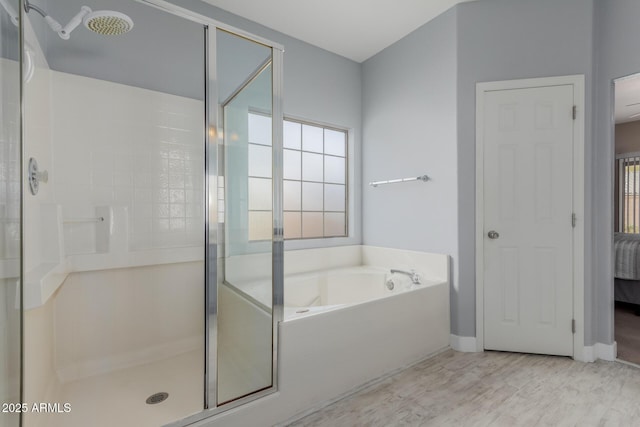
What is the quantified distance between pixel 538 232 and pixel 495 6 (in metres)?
1.76

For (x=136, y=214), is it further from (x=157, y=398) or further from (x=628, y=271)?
(x=628, y=271)

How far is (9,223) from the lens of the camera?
916 millimetres

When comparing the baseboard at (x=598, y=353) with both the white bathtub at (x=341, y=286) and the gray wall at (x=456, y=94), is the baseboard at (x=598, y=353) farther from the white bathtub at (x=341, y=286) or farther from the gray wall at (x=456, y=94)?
the white bathtub at (x=341, y=286)

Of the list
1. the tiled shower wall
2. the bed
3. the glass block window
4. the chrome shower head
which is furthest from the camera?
the bed

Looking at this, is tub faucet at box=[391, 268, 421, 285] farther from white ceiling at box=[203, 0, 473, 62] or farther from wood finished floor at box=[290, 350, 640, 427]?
white ceiling at box=[203, 0, 473, 62]

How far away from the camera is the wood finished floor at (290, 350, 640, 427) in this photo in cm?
164

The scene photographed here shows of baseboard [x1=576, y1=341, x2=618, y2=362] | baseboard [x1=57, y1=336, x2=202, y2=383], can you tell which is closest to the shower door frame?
baseboard [x1=57, y1=336, x2=202, y2=383]

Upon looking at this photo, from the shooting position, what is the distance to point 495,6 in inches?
95.2

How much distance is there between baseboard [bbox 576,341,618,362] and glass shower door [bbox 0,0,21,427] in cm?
313

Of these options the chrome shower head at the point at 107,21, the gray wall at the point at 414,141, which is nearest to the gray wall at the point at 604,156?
the gray wall at the point at 414,141

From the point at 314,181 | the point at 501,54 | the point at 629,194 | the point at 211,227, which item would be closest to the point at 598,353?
the point at 501,54

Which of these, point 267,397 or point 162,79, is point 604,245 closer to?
point 267,397

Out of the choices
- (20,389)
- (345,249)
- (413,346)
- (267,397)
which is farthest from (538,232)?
(20,389)

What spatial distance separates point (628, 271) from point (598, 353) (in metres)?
1.57
